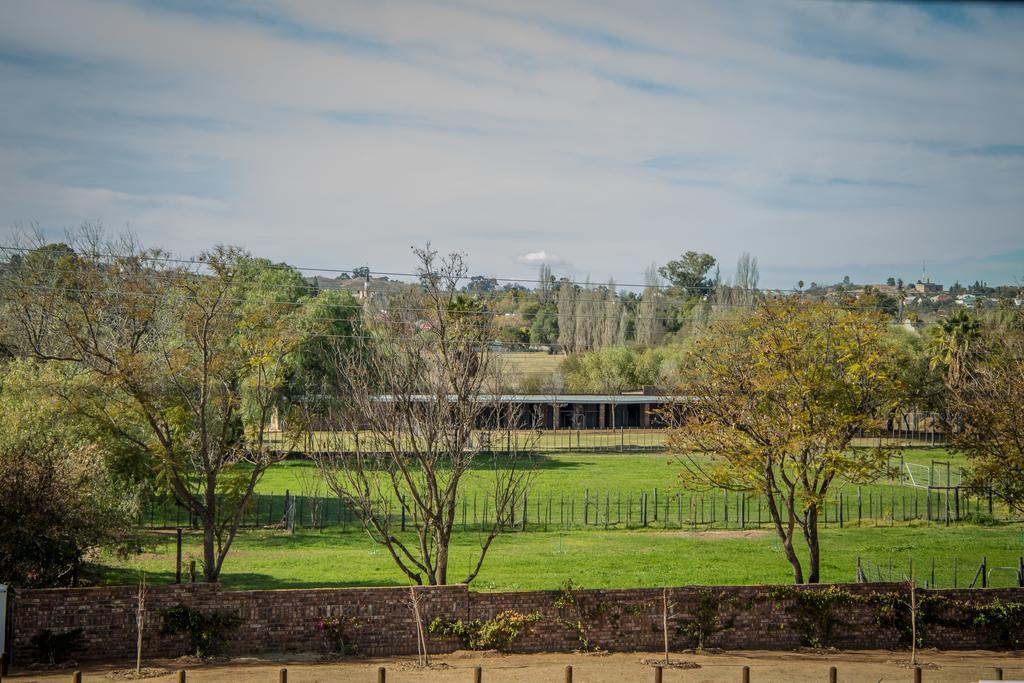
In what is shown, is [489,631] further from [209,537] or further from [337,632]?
[209,537]

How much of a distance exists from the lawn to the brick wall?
4396 millimetres

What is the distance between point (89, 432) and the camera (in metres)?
25.8

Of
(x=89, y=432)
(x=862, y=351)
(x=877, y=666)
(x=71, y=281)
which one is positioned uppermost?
(x=71, y=281)

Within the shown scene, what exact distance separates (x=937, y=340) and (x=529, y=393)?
3362 cm

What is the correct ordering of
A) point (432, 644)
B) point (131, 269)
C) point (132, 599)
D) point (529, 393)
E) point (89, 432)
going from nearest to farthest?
point (132, 599) → point (432, 644) → point (89, 432) → point (131, 269) → point (529, 393)

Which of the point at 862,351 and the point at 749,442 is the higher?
the point at 862,351

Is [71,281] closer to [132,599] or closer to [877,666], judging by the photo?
[132,599]

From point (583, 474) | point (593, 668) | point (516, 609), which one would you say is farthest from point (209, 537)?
point (583, 474)

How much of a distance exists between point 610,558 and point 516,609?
10.5 m

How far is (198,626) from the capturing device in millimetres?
20359

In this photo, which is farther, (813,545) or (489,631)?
(813,545)

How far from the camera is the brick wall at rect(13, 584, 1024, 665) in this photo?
1978 cm

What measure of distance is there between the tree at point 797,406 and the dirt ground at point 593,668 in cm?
372

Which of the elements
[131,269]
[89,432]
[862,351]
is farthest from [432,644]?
[131,269]
